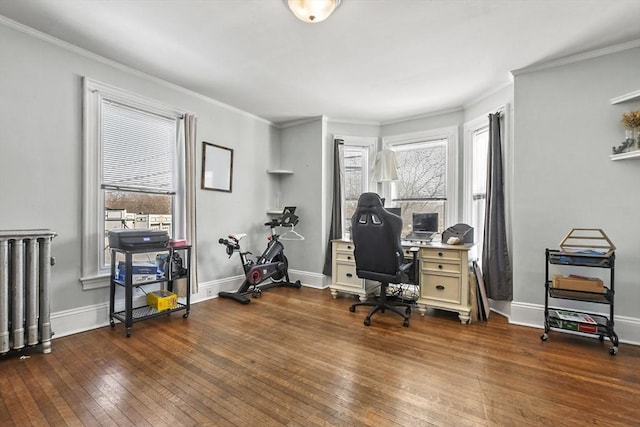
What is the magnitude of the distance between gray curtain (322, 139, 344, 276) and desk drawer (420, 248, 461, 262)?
1467mm

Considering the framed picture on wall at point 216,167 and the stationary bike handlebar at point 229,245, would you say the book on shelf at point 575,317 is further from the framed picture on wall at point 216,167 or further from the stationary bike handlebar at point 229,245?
the framed picture on wall at point 216,167

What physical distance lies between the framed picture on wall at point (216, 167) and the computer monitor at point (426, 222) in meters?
2.63

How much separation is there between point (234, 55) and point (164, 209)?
1897 mm

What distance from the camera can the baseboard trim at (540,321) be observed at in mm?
2504

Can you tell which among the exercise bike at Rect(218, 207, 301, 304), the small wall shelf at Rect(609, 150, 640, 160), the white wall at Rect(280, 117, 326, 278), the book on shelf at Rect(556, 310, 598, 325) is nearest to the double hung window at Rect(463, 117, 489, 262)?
the book on shelf at Rect(556, 310, 598, 325)

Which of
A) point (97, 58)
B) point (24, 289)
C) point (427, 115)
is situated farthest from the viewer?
point (427, 115)

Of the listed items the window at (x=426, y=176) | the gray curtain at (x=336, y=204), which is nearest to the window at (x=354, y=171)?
the gray curtain at (x=336, y=204)

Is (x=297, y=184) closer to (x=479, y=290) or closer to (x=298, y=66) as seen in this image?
(x=298, y=66)

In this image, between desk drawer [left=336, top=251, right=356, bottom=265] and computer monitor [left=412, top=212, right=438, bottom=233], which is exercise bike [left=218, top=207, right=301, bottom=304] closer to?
desk drawer [left=336, top=251, right=356, bottom=265]

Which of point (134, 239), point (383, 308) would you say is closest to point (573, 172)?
point (383, 308)

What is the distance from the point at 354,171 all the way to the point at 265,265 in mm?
2052

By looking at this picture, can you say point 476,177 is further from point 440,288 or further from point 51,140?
point 51,140

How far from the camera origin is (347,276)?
12.9 ft

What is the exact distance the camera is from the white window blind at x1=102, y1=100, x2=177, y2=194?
2938 mm
